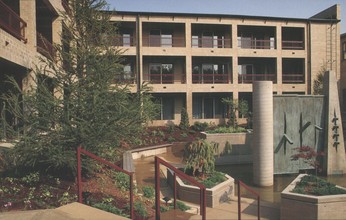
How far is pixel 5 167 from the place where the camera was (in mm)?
9227

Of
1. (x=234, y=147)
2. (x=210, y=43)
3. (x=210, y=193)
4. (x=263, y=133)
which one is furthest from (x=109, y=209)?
(x=210, y=43)

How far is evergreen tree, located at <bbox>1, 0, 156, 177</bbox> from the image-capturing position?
8.39 m

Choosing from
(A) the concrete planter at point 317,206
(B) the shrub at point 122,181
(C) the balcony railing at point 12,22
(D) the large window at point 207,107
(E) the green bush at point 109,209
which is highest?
(C) the balcony railing at point 12,22

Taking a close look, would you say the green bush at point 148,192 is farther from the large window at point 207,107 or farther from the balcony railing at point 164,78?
the large window at point 207,107

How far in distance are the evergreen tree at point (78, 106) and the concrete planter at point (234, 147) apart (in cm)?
1108

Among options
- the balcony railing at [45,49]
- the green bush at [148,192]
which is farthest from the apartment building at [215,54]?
the green bush at [148,192]

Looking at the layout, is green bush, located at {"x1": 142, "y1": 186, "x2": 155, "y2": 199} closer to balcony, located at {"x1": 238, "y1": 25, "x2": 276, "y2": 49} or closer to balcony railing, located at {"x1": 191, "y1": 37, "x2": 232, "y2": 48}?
balcony railing, located at {"x1": 191, "y1": 37, "x2": 232, "y2": 48}

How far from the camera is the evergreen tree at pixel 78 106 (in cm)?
839

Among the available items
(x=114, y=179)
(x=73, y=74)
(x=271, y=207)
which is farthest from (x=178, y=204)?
(x=73, y=74)

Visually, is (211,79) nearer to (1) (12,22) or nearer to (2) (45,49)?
(2) (45,49)

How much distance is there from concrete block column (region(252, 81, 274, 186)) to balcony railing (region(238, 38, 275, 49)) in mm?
18694

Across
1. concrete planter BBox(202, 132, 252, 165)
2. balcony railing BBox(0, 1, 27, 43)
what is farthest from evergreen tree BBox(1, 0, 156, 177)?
concrete planter BBox(202, 132, 252, 165)

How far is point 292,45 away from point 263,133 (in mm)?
22798

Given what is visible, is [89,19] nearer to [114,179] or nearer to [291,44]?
[114,179]
